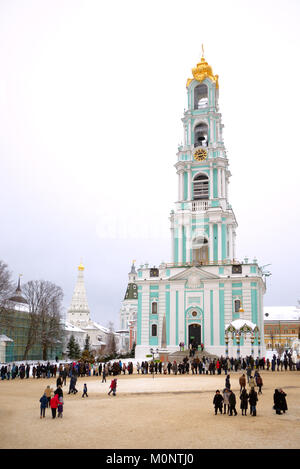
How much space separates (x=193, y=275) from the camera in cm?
5544

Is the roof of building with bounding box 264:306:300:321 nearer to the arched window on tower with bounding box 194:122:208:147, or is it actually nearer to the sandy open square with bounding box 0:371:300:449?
the arched window on tower with bounding box 194:122:208:147

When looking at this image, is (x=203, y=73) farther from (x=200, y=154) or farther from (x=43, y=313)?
(x=43, y=313)

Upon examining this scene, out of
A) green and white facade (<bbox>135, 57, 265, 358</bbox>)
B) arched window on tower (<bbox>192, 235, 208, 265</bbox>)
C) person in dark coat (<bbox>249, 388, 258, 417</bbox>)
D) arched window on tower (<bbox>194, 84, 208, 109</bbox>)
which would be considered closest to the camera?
person in dark coat (<bbox>249, 388, 258, 417</bbox>)

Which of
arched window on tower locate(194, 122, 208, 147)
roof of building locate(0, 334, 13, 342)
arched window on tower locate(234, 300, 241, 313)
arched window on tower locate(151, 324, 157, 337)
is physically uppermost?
arched window on tower locate(194, 122, 208, 147)

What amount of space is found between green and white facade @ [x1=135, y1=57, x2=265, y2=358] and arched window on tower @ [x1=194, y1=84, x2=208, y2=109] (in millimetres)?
154

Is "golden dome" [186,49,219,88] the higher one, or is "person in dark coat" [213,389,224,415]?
"golden dome" [186,49,219,88]

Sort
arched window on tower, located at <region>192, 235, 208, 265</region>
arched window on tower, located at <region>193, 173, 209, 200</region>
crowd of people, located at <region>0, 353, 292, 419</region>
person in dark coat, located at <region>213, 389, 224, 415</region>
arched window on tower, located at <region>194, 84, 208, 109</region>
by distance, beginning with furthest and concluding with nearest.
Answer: arched window on tower, located at <region>194, 84, 208, 109</region> → arched window on tower, located at <region>193, 173, 209, 200</region> → arched window on tower, located at <region>192, 235, 208, 265</region> → crowd of people, located at <region>0, 353, 292, 419</region> → person in dark coat, located at <region>213, 389, 224, 415</region>

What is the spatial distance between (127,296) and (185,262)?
316 feet

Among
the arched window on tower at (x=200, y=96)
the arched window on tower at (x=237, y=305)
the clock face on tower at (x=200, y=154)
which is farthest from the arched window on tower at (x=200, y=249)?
the arched window on tower at (x=200, y=96)

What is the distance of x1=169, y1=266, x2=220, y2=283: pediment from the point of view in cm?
5472

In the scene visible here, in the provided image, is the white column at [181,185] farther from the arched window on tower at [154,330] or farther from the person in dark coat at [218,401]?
the person in dark coat at [218,401]

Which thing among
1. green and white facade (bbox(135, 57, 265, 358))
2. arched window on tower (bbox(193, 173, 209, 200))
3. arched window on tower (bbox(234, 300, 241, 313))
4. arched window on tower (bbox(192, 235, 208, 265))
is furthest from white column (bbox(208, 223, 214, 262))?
arched window on tower (bbox(234, 300, 241, 313))

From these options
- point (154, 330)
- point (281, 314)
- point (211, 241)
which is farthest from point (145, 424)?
point (281, 314)

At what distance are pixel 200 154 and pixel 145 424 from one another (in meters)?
51.1
